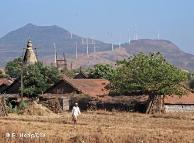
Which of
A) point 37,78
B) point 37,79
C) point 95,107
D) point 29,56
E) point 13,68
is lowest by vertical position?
point 95,107

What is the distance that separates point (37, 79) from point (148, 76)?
18.9 m

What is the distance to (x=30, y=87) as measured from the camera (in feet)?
222

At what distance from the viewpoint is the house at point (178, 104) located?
186ft

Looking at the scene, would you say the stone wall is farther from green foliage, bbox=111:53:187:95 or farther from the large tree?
the large tree

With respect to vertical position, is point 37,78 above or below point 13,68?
above

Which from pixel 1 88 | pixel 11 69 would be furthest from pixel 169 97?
pixel 11 69

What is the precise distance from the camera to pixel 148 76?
177 feet

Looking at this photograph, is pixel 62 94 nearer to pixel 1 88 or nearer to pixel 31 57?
pixel 1 88

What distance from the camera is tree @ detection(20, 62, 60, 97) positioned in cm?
6738

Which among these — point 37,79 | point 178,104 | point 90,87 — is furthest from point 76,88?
point 178,104

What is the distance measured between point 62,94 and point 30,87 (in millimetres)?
6382

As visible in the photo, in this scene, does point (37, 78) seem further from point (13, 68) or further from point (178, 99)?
point (13, 68)

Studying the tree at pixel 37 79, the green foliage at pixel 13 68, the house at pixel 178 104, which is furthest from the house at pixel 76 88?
the green foliage at pixel 13 68

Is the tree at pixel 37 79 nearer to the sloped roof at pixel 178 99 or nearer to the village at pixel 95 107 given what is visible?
the village at pixel 95 107
